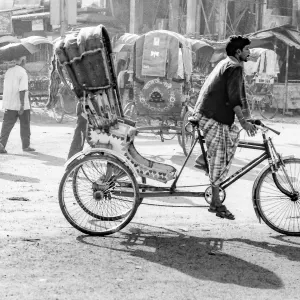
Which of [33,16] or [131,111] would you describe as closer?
[131,111]

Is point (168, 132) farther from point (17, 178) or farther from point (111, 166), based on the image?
point (111, 166)

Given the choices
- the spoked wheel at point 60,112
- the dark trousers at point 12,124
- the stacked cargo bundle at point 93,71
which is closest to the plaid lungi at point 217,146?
the stacked cargo bundle at point 93,71

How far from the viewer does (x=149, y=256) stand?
5.13 metres

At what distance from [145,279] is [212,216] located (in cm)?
225

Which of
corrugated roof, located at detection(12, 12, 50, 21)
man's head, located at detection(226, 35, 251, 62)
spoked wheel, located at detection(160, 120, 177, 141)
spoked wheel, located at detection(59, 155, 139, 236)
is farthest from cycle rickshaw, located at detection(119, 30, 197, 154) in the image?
corrugated roof, located at detection(12, 12, 50, 21)

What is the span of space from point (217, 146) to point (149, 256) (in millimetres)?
1257

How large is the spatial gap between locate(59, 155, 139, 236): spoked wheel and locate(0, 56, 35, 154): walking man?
215 inches

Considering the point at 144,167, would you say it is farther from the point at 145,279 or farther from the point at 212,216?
the point at 145,279

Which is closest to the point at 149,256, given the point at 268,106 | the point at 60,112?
Answer: the point at 60,112

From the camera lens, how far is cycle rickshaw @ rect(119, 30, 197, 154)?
37.1ft

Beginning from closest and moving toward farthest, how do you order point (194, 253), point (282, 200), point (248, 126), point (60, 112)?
point (194, 253) < point (248, 126) < point (282, 200) < point (60, 112)

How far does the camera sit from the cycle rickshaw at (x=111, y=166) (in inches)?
227

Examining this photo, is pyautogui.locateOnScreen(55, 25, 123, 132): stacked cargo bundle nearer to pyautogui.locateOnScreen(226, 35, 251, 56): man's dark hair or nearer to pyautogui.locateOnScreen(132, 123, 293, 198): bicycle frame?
pyautogui.locateOnScreen(132, 123, 293, 198): bicycle frame

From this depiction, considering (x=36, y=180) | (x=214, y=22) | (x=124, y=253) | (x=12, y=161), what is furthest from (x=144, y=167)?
(x=214, y=22)
